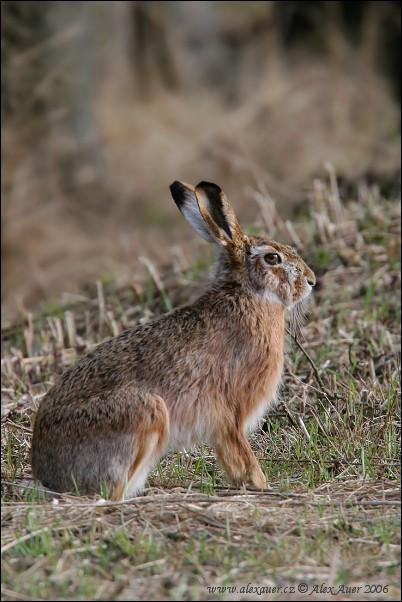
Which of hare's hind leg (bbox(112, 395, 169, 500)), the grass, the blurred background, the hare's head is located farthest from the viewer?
the blurred background

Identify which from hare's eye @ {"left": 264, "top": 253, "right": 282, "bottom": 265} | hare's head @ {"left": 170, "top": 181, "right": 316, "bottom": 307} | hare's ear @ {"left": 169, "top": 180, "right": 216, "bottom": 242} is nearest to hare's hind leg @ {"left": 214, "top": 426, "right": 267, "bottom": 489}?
hare's head @ {"left": 170, "top": 181, "right": 316, "bottom": 307}

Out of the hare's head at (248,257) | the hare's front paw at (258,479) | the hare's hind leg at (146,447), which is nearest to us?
the hare's hind leg at (146,447)

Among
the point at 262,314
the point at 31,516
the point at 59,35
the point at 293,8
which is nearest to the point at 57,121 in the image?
the point at 59,35

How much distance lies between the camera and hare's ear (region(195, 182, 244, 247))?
6.57 metres

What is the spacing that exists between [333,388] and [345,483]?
73.1 inches

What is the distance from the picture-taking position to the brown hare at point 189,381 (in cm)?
597

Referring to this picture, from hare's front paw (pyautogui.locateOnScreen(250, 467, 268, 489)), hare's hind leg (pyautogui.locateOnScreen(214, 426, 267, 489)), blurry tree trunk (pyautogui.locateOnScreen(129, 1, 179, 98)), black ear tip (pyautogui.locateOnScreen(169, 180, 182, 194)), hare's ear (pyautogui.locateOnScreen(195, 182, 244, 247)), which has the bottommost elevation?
hare's front paw (pyautogui.locateOnScreen(250, 467, 268, 489))

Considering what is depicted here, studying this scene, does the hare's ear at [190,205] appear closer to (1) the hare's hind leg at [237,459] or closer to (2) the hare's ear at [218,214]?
(2) the hare's ear at [218,214]

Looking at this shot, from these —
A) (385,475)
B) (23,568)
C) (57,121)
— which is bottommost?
(385,475)

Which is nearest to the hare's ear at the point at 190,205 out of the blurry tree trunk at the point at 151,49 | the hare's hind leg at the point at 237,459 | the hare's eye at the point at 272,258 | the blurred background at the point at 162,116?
the hare's eye at the point at 272,258

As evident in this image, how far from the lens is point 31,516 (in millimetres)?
5492

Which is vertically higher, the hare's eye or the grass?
the hare's eye

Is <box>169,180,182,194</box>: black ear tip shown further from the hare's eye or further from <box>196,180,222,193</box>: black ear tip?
the hare's eye

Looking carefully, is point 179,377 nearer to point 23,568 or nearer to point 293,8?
point 23,568
